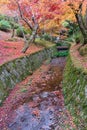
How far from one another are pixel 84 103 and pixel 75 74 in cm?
316

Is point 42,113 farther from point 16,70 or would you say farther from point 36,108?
point 16,70

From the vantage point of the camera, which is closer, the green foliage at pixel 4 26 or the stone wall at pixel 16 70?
the stone wall at pixel 16 70

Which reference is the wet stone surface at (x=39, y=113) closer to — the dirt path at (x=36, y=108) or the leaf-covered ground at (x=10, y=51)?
the dirt path at (x=36, y=108)

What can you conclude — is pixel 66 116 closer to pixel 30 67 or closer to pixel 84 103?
pixel 84 103

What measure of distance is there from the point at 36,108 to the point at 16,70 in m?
5.71

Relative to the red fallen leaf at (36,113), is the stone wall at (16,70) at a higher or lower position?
higher

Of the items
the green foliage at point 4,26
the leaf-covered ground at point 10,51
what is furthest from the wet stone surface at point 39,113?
the green foliage at point 4,26

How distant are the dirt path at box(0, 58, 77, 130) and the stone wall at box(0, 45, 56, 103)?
0.45 m

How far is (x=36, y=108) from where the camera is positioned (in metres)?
13.1

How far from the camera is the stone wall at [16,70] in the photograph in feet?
49.9

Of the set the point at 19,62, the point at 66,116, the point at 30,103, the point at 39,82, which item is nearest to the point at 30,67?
the point at 19,62

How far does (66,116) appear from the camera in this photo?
11.8 metres

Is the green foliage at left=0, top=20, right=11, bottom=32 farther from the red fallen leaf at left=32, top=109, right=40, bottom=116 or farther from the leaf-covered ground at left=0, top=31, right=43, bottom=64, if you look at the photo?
the red fallen leaf at left=32, top=109, right=40, bottom=116

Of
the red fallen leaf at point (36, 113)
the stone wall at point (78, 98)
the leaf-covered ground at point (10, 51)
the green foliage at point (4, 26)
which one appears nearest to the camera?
the stone wall at point (78, 98)
